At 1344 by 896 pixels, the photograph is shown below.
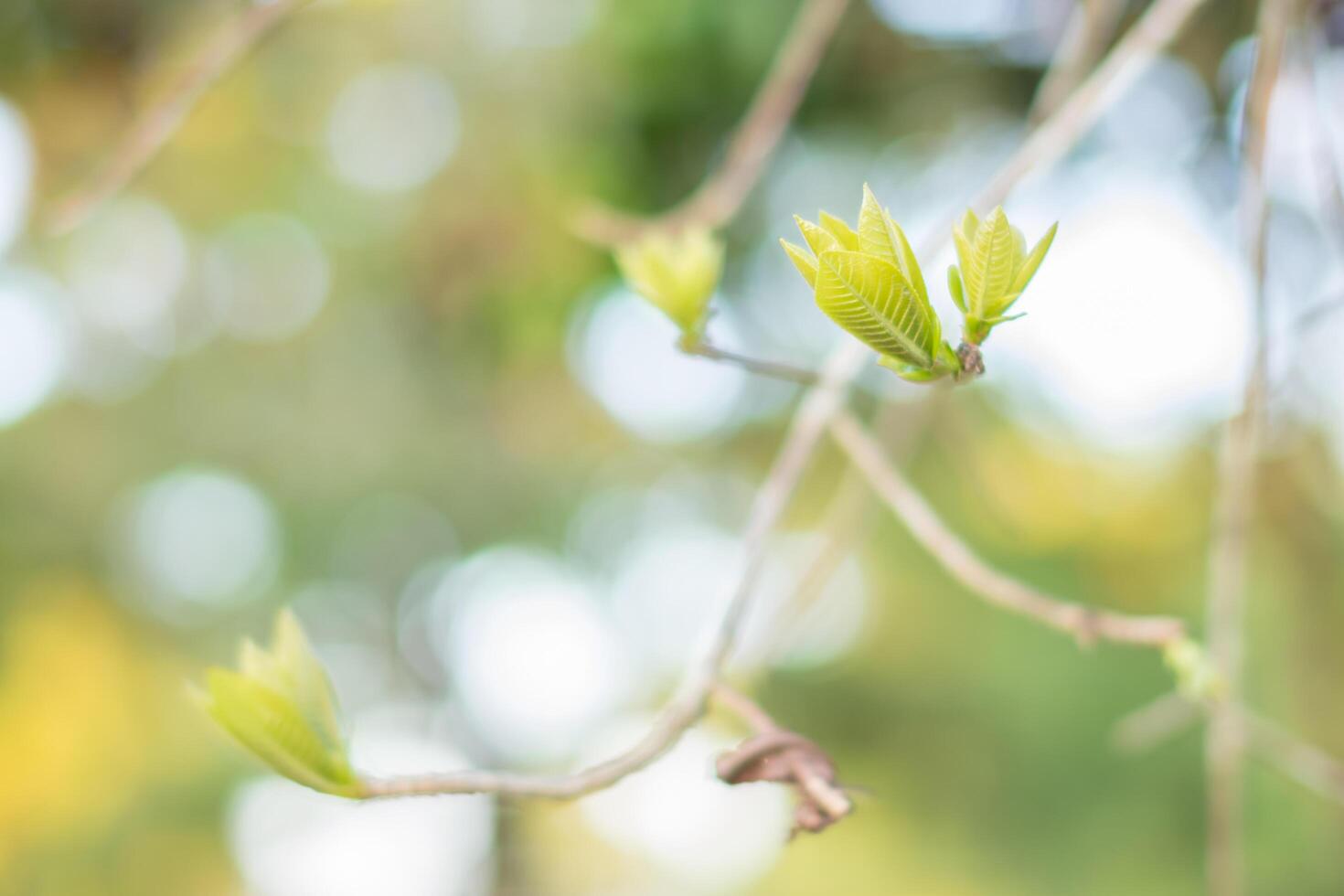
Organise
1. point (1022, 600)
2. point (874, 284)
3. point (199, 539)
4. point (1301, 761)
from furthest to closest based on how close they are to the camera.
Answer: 1. point (199, 539)
2. point (1301, 761)
3. point (1022, 600)
4. point (874, 284)

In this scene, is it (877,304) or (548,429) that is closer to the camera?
(877,304)

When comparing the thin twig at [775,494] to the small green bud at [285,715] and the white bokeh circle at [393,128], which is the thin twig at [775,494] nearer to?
the small green bud at [285,715]

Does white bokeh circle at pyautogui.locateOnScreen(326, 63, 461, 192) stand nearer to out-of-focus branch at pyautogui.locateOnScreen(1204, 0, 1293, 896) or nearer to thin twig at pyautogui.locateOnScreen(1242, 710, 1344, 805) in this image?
out-of-focus branch at pyautogui.locateOnScreen(1204, 0, 1293, 896)

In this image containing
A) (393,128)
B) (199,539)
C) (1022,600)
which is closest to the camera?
(1022,600)

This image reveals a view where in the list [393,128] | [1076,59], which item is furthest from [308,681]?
[393,128]

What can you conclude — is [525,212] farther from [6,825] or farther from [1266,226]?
[6,825]

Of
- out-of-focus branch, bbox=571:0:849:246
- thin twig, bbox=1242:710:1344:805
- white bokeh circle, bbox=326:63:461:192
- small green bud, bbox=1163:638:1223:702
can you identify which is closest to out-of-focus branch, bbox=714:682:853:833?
small green bud, bbox=1163:638:1223:702

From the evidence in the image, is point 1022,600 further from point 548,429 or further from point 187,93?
point 548,429
